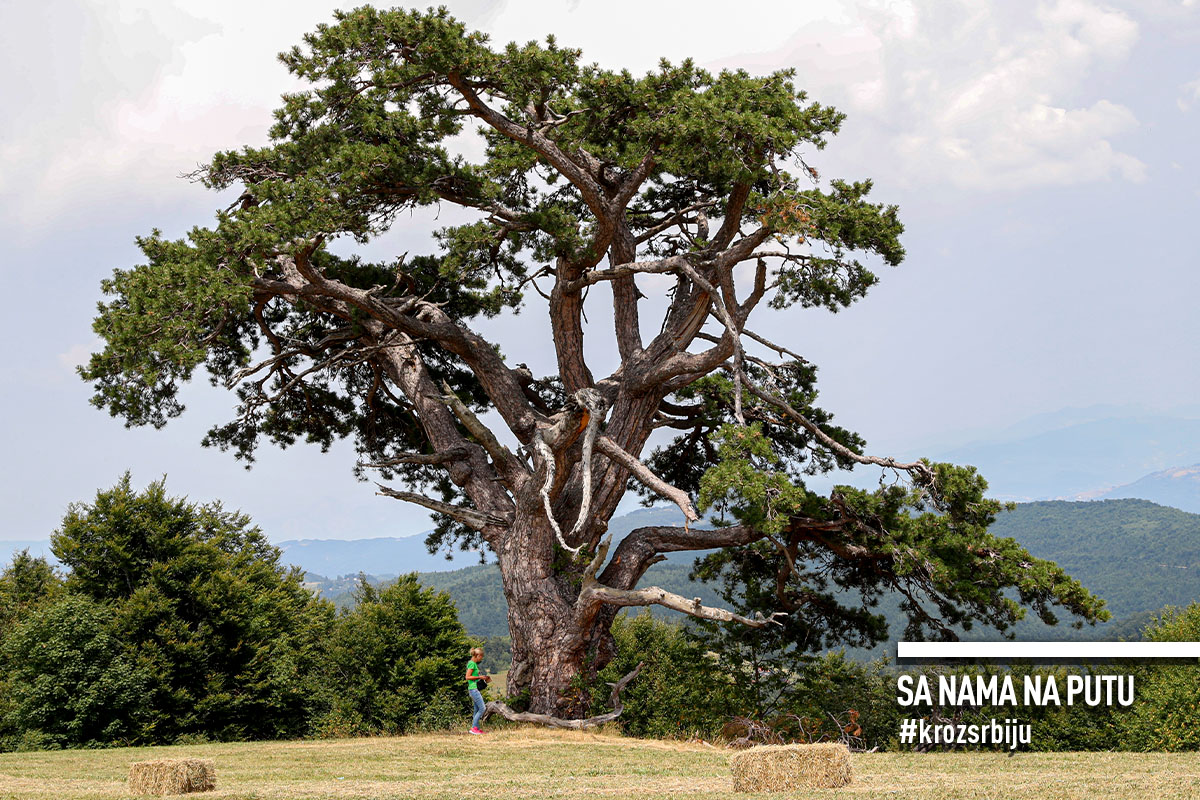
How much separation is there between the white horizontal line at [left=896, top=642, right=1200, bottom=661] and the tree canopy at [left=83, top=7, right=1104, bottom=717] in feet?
3.23

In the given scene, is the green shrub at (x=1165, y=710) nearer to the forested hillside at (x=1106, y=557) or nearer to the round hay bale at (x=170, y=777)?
the round hay bale at (x=170, y=777)

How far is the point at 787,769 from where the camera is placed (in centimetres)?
909

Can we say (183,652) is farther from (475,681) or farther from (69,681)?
(475,681)

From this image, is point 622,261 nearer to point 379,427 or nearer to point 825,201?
point 825,201

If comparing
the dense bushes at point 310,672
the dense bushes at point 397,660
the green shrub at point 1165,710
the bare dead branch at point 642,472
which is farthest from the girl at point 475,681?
the green shrub at point 1165,710

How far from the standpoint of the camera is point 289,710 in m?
24.4

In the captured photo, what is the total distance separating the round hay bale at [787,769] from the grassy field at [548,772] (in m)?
0.22

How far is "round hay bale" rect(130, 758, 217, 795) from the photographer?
920 cm

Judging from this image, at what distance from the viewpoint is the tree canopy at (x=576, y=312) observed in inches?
598

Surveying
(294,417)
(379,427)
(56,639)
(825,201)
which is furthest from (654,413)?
(56,639)

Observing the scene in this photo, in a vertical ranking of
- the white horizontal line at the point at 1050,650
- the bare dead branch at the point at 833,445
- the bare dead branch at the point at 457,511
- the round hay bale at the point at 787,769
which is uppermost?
the bare dead branch at the point at 833,445

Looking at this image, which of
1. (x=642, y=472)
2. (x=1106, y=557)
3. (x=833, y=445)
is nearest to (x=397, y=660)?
(x=642, y=472)

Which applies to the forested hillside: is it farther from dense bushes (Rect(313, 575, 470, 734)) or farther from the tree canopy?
the tree canopy

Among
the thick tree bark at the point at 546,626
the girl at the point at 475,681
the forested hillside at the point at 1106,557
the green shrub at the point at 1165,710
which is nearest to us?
the green shrub at the point at 1165,710
